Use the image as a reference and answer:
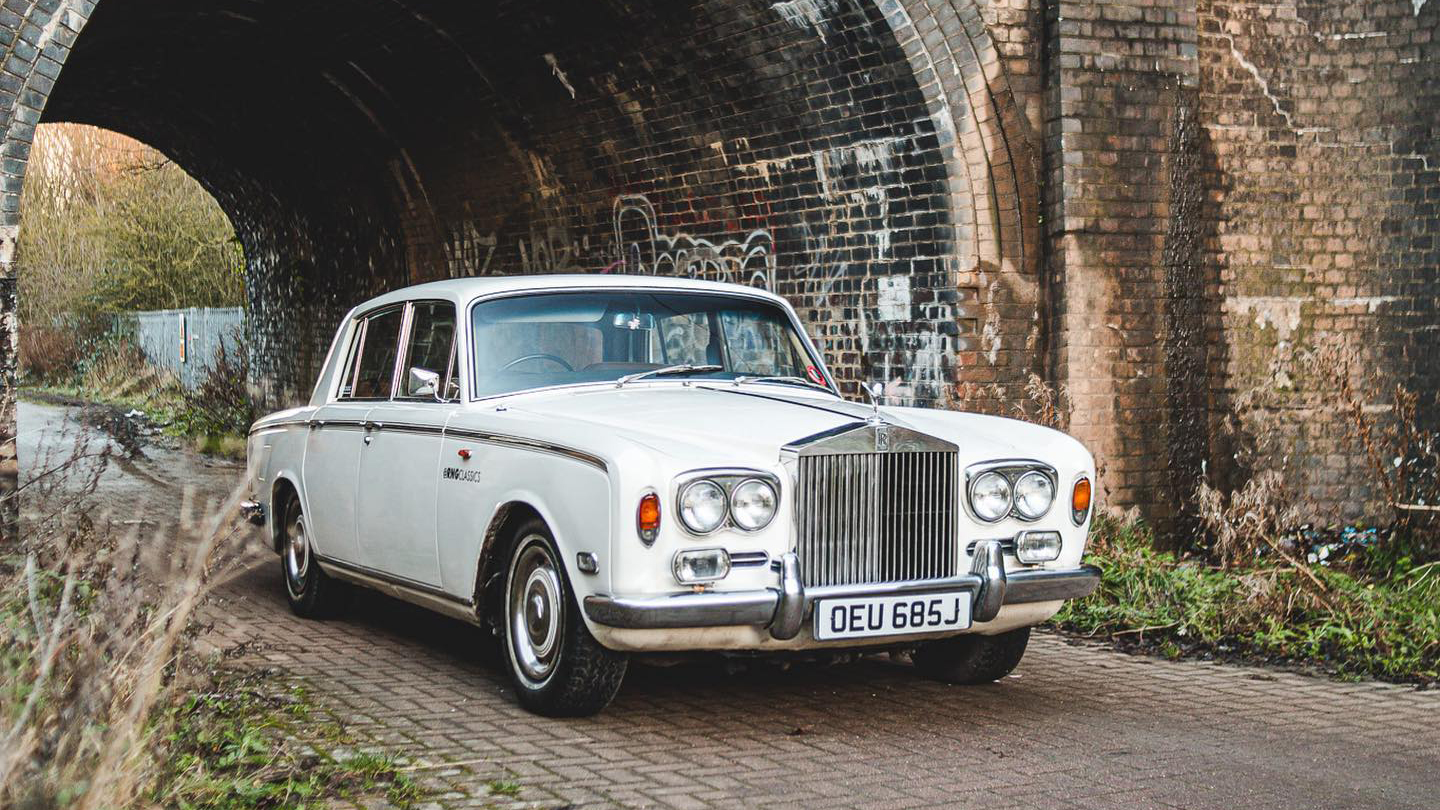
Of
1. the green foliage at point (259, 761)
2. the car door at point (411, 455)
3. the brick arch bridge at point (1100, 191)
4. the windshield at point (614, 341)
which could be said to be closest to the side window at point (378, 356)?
the car door at point (411, 455)

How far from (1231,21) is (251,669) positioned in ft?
26.7

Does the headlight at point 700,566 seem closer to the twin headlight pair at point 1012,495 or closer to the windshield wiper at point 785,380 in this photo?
the twin headlight pair at point 1012,495

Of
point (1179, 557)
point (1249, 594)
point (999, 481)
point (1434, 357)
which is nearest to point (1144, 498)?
point (1179, 557)

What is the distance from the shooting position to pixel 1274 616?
707 centimetres

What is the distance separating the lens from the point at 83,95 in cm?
1608

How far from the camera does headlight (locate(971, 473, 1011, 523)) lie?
17.0ft

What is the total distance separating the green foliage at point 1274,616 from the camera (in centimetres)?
659

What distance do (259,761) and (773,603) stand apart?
166 cm

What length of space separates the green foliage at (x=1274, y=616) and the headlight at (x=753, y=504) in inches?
116

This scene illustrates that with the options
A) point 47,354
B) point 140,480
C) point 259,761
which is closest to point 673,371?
point 259,761

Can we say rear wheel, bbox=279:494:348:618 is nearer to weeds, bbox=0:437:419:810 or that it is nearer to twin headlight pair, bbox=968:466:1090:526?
weeds, bbox=0:437:419:810

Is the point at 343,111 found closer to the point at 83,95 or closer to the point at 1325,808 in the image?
the point at 83,95

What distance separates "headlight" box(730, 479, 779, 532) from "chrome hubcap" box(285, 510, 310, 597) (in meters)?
3.21

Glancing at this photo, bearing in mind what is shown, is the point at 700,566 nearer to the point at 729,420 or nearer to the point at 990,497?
the point at 729,420
